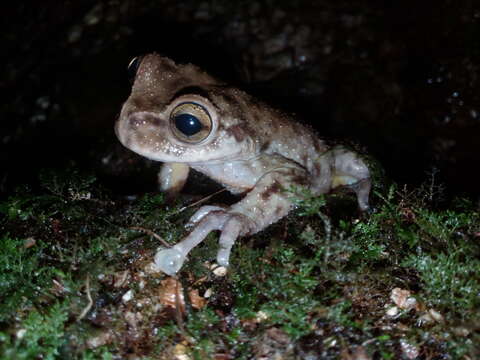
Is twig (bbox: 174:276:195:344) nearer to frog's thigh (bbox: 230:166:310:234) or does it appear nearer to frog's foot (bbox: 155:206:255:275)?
frog's foot (bbox: 155:206:255:275)

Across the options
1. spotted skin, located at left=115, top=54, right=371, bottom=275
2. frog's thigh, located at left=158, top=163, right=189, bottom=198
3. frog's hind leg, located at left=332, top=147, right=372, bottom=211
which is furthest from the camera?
frog's thigh, located at left=158, top=163, right=189, bottom=198

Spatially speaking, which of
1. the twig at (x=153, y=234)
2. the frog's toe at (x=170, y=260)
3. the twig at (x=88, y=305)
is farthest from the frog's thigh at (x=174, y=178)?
the twig at (x=88, y=305)

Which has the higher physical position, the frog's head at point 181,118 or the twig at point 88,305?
the frog's head at point 181,118

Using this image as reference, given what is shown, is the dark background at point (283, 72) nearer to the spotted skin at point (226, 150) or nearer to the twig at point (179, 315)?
the spotted skin at point (226, 150)

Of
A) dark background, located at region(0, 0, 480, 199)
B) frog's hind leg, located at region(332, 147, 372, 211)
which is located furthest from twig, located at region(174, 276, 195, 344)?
dark background, located at region(0, 0, 480, 199)

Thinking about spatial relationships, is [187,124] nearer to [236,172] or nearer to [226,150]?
[226,150]

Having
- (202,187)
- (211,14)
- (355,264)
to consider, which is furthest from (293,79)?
(355,264)

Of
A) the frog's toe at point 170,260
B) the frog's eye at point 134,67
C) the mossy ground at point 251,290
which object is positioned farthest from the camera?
the frog's eye at point 134,67
